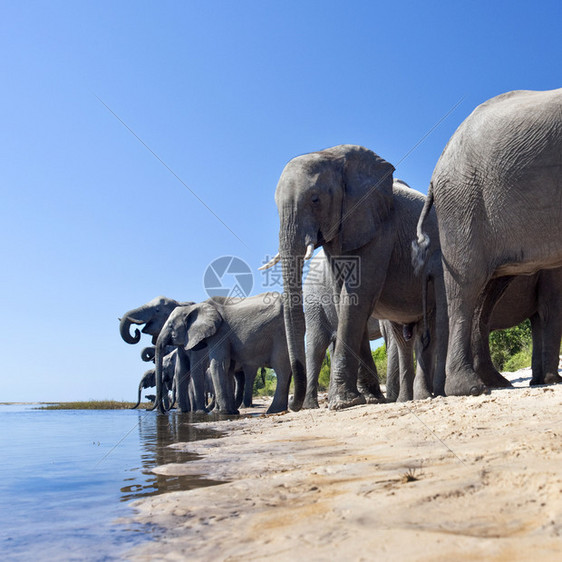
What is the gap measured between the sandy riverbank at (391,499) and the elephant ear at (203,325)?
463 inches

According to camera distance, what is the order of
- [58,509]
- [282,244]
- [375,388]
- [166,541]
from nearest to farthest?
[166,541] < [58,509] < [282,244] < [375,388]

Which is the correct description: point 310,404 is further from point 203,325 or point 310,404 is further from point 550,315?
point 203,325

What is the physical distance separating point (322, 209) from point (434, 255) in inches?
58.0

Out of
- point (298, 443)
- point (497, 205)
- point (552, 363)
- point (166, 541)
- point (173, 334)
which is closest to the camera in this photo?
point (166, 541)

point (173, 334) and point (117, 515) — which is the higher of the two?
point (173, 334)

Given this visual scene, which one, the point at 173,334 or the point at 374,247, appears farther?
the point at 173,334

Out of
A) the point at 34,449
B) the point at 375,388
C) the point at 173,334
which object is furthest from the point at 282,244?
the point at 173,334

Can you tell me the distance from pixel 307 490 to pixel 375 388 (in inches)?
243

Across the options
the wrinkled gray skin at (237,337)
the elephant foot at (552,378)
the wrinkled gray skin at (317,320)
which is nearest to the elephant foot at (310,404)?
A: the wrinkled gray skin at (317,320)

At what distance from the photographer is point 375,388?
8992 millimetres

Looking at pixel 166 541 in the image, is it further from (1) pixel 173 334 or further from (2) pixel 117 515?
(1) pixel 173 334

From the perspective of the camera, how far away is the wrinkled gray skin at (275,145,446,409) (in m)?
7.66

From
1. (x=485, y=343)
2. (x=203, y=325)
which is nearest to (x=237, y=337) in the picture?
(x=203, y=325)

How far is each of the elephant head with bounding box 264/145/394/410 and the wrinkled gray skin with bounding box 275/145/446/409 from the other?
1 cm
